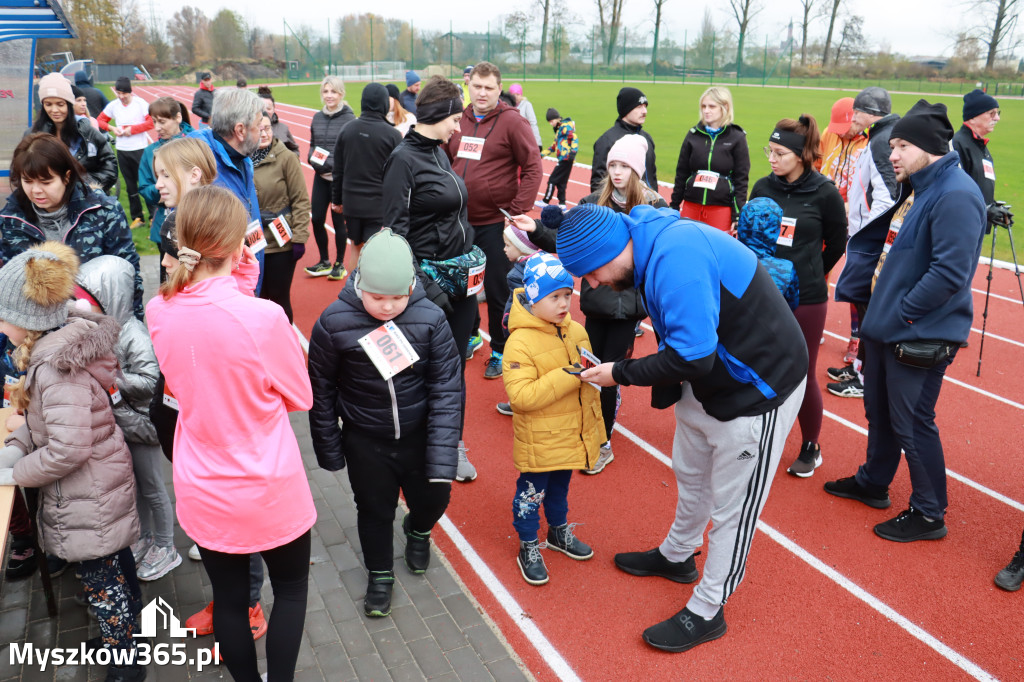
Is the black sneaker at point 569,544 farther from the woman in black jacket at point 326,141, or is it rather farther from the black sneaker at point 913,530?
the woman in black jacket at point 326,141

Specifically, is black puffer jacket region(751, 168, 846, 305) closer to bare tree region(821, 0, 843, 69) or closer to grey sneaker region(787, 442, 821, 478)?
grey sneaker region(787, 442, 821, 478)

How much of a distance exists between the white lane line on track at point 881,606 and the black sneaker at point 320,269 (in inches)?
245

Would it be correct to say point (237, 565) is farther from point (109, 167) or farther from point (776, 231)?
point (109, 167)

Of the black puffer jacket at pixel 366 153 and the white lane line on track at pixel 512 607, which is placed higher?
the black puffer jacket at pixel 366 153

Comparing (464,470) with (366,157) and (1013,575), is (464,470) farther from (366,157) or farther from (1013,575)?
(366,157)

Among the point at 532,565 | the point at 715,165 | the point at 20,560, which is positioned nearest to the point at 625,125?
the point at 715,165

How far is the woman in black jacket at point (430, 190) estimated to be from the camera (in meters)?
4.24

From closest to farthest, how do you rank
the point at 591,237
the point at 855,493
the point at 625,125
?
the point at 591,237, the point at 855,493, the point at 625,125

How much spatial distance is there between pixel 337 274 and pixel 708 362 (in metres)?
6.68

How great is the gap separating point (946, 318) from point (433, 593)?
Result: 301cm

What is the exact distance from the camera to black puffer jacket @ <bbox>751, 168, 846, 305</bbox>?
4402 mm

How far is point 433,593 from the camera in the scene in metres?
3.66

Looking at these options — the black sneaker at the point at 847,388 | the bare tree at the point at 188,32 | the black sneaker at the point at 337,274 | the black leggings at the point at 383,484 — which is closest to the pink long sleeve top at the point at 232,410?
the black leggings at the point at 383,484

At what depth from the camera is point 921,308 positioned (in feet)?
12.4
